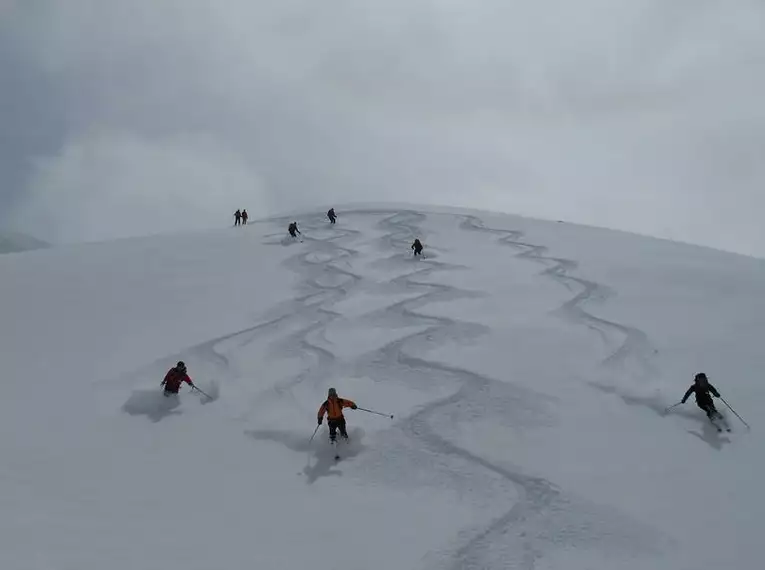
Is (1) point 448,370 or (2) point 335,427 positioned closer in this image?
(2) point 335,427

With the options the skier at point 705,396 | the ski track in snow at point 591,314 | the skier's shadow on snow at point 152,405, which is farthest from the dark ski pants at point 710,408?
the skier's shadow on snow at point 152,405

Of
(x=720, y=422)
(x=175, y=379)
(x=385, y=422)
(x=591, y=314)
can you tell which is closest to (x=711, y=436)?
(x=720, y=422)

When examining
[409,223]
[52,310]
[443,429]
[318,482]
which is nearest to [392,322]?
[443,429]

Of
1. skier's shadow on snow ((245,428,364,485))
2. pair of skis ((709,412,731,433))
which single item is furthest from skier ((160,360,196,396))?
pair of skis ((709,412,731,433))

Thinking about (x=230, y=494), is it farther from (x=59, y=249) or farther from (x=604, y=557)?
(x=59, y=249)

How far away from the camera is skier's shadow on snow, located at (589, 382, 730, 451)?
335 inches

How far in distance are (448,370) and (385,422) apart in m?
2.38

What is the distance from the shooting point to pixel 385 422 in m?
9.35

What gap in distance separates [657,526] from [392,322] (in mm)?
8423

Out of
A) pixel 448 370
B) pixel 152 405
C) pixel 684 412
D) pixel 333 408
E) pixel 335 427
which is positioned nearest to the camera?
pixel 333 408

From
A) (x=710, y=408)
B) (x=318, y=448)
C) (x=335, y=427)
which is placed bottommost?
(x=318, y=448)

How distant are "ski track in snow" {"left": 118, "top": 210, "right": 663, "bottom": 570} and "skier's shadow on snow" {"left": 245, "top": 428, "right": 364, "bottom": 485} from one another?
1.3 inches

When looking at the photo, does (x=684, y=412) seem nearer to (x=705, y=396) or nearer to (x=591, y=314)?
(x=705, y=396)

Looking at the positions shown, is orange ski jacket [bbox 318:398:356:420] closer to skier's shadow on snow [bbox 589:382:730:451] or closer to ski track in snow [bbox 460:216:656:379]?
skier's shadow on snow [bbox 589:382:730:451]
